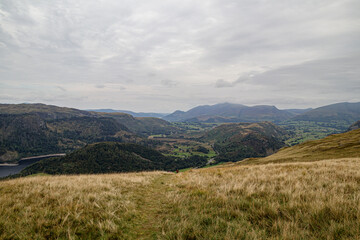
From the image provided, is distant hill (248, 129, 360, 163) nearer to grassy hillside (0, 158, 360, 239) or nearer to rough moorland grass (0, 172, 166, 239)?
grassy hillside (0, 158, 360, 239)

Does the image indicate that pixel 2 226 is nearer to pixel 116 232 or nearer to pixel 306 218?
pixel 116 232

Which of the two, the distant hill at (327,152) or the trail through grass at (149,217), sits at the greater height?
the trail through grass at (149,217)

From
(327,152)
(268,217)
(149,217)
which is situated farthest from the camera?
(327,152)

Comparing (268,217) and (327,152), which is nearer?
(268,217)

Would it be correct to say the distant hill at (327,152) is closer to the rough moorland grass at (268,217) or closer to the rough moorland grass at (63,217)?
the rough moorland grass at (268,217)

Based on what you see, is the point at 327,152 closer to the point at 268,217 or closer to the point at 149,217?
the point at 268,217

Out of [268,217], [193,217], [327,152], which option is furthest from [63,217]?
[327,152]

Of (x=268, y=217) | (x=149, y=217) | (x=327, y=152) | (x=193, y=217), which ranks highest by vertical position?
(x=268, y=217)

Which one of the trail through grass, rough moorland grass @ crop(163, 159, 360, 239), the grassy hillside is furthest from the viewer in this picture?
the trail through grass

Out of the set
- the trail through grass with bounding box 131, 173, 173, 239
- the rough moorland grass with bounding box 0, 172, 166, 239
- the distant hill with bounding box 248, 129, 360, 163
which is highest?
the rough moorland grass with bounding box 0, 172, 166, 239

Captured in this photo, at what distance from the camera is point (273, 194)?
7.52 metres

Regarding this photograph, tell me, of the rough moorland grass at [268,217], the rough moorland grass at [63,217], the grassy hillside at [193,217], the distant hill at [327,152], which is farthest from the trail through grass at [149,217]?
the distant hill at [327,152]

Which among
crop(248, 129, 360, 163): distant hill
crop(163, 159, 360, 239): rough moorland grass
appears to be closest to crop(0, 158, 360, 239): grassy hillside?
crop(163, 159, 360, 239): rough moorland grass

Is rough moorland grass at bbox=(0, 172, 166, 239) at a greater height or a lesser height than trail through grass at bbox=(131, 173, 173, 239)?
greater
